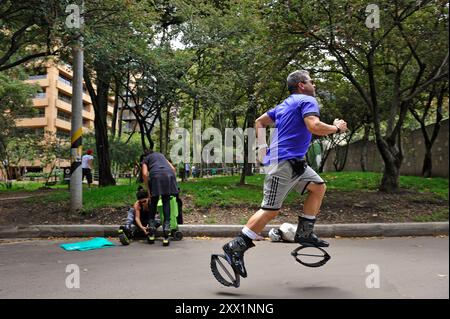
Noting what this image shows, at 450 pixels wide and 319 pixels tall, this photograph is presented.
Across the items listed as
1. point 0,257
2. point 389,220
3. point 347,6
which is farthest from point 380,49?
point 0,257

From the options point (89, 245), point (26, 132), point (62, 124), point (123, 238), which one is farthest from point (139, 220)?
point (62, 124)

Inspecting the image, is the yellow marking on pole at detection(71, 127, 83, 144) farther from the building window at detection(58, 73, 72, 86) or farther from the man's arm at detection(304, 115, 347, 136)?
the building window at detection(58, 73, 72, 86)

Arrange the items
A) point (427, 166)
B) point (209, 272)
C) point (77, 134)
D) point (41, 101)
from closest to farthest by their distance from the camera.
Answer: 1. point (209, 272)
2. point (77, 134)
3. point (427, 166)
4. point (41, 101)

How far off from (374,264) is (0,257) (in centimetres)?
500

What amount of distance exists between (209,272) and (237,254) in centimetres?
103

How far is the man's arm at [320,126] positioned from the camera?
3.34m

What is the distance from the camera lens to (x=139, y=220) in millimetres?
7066

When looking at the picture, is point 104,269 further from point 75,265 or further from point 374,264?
point 374,264

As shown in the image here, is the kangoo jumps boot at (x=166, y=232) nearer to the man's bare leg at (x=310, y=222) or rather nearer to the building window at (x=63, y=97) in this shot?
the man's bare leg at (x=310, y=222)

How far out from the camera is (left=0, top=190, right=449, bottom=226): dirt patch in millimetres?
8023

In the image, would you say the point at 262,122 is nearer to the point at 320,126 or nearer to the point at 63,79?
the point at 320,126

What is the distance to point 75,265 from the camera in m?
4.98

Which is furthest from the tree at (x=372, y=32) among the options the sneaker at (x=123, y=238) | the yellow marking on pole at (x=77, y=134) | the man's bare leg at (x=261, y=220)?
the man's bare leg at (x=261, y=220)

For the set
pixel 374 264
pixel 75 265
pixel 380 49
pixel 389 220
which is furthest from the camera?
pixel 380 49
